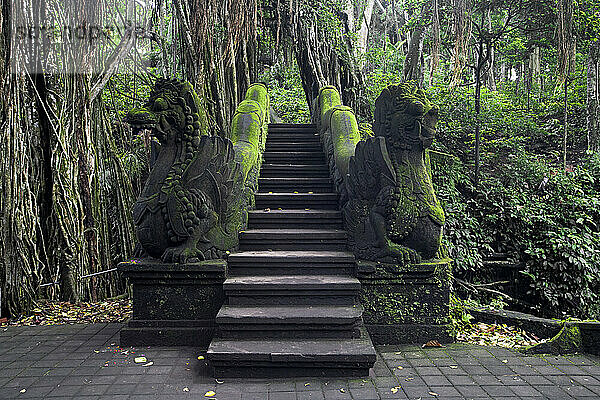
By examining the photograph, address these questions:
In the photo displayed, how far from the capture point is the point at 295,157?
7.16 metres

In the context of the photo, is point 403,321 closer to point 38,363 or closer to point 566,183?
point 38,363

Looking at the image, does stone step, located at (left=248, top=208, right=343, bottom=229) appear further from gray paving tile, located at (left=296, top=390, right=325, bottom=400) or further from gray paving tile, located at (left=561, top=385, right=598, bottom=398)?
gray paving tile, located at (left=561, top=385, right=598, bottom=398)

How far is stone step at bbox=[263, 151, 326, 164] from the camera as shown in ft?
23.3

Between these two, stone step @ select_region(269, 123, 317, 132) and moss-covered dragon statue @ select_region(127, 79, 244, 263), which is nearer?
moss-covered dragon statue @ select_region(127, 79, 244, 263)

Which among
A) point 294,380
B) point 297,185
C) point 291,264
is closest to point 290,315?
point 294,380

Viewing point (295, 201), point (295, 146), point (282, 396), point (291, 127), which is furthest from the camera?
point (291, 127)

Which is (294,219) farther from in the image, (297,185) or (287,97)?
(287,97)

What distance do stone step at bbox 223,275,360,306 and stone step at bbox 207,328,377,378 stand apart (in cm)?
57

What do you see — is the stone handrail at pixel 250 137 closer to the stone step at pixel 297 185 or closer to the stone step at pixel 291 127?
the stone step at pixel 297 185

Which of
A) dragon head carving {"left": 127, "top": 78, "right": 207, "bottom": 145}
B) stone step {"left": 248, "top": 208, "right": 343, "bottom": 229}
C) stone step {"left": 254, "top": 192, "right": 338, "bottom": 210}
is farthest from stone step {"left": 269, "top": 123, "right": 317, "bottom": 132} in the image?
dragon head carving {"left": 127, "top": 78, "right": 207, "bottom": 145}

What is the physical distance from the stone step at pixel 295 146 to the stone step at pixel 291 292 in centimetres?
384

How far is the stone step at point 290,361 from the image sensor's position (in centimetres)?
336

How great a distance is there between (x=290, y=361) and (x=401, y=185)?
1.90 metres

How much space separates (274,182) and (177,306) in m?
2.56
